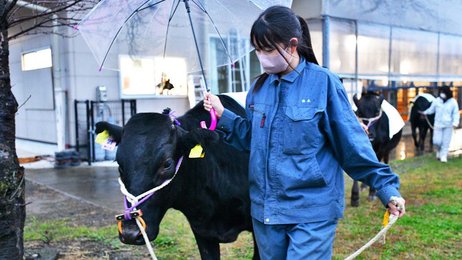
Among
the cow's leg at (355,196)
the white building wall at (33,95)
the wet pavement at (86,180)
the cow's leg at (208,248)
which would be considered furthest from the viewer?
the white building wall at (33,95)

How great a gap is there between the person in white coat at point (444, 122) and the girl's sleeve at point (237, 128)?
1013cm

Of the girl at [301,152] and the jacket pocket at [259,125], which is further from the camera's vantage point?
the jacket pocket at [259,125]

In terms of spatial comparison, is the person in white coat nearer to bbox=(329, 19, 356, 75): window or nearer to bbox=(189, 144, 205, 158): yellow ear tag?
bbox=(329, 19, 356, 75): window

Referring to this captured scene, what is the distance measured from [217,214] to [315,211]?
126 centimetres

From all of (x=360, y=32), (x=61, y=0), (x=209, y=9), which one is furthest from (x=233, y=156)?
Result: (x=360, y=32)

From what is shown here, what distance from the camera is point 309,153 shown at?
232cm

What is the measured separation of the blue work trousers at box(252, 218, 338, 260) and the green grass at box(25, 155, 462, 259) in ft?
8.18

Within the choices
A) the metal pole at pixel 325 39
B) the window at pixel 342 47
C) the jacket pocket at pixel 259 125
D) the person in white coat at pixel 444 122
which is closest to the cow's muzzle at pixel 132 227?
the jacket pocket at pixel 259 125

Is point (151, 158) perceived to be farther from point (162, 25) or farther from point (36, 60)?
point (36, 60)

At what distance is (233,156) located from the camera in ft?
11.9

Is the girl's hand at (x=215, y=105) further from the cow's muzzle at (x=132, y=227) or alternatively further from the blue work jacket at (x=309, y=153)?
the cow's muzzle at (x=132, y=227)

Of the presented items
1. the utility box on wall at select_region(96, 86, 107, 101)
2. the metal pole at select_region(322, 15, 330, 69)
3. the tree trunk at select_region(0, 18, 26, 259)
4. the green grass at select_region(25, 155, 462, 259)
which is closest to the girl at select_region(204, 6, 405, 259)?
the tree trunk at select_region(0, 18, 26, 259)

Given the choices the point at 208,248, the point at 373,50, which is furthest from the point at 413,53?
the point at 208,248

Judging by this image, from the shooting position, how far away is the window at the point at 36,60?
12170 mm
